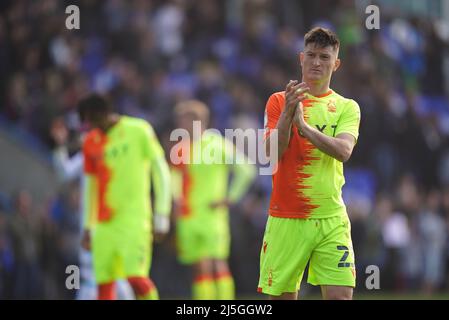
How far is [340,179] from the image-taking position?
7367mm

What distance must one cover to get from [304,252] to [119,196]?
3173 mm

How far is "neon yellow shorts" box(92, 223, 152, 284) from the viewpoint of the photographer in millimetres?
9891

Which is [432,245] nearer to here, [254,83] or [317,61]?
[254,83]

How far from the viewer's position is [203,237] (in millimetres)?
13484

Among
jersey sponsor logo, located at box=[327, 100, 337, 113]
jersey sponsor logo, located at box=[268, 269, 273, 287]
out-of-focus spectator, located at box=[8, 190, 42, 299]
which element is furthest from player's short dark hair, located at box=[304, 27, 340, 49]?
out-of-focus spectator, located at box=[8, 190, 42, 299]

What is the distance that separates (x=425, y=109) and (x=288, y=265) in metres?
12.3

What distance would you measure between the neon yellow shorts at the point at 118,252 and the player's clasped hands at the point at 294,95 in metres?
3.46

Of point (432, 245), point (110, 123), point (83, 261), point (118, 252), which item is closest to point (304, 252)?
point (118, 252)

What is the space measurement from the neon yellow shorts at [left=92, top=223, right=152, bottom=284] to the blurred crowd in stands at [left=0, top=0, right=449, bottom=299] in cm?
596

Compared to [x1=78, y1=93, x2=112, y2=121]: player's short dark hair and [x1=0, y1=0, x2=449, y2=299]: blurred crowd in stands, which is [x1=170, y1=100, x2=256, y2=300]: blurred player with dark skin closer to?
[x1=0, y1=0, x2=449, y2=299]: blurred crowd in stands

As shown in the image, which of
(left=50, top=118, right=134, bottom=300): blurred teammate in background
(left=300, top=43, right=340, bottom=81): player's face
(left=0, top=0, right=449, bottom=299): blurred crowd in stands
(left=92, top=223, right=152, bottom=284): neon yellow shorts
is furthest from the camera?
(left=0, top=0, right=449, bottom=299): blurred crowd in stands

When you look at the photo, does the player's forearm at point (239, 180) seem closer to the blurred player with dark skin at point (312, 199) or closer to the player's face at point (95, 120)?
the player's face at point (95, 120)

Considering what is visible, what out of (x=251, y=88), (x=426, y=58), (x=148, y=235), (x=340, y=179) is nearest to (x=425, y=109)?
(x=426, y=58)
